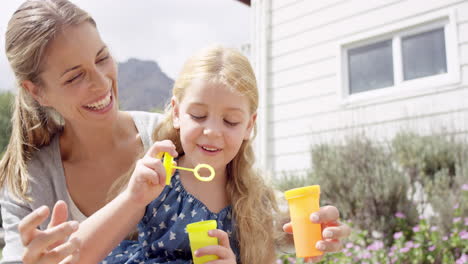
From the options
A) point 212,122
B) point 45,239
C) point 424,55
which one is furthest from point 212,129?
point 424,55

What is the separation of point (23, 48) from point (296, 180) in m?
4.01

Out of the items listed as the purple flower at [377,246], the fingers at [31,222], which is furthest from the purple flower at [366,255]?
the fingers at [31,222]

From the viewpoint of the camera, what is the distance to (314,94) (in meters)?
6.45

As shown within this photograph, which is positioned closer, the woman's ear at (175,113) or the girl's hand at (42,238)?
the girl's hand at (42,238)

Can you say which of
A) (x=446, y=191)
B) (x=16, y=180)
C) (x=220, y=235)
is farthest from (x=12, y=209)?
(x=446, y=191)

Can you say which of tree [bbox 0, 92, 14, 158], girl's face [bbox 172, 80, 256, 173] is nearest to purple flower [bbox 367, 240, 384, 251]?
girl's face [bbox 172, 80, 256, 173]

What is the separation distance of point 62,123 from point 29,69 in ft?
1.36

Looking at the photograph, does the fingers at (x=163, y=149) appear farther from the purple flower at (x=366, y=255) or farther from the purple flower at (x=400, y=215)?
the purple flower at (x=400, y=215)

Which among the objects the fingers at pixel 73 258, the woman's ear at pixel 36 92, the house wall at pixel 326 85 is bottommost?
the fingers at pixel 73 258

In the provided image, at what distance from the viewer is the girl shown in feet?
5.90

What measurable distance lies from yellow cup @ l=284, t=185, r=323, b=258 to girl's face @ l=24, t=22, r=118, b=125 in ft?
3.35

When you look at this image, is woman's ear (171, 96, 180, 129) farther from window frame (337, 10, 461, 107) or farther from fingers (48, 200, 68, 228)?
window frame (337, 10, 461, 107)

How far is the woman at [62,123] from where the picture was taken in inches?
89.4

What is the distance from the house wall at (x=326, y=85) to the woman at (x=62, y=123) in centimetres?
348
